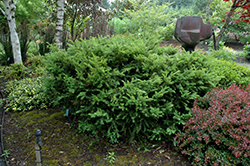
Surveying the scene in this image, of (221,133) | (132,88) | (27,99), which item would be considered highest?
(132,88)

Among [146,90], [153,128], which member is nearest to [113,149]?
[153,128]

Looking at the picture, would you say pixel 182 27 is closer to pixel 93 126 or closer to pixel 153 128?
pixel 153 128

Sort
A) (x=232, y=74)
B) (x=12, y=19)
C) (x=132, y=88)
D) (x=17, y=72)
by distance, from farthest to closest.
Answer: (x=12, y=19), (x=17, y=72), (x=232, y=74), (x=132, y=88)

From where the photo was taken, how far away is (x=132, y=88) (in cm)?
241

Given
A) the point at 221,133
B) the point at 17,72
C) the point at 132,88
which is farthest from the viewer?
the point at 17,72

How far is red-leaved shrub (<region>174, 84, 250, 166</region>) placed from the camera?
2062 mm

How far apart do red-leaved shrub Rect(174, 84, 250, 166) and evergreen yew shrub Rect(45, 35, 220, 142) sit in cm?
20

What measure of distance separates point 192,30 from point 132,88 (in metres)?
3.14

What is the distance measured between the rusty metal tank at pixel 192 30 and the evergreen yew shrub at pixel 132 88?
5.78ft

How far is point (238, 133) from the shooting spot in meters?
2.05

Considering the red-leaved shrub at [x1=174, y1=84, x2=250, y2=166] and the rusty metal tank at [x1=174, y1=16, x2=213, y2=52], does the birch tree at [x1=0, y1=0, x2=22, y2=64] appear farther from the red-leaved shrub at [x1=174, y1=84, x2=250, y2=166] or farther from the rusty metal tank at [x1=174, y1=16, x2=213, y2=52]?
the red-leaved shrub at [x1=174, y1=84, x2=250, y2=166]

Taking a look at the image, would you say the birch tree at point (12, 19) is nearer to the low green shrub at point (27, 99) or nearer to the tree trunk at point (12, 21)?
the tree trunk at point (12, 21)

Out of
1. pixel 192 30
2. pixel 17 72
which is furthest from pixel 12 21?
pixel 192 30

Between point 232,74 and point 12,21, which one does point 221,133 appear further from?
point 12,21
